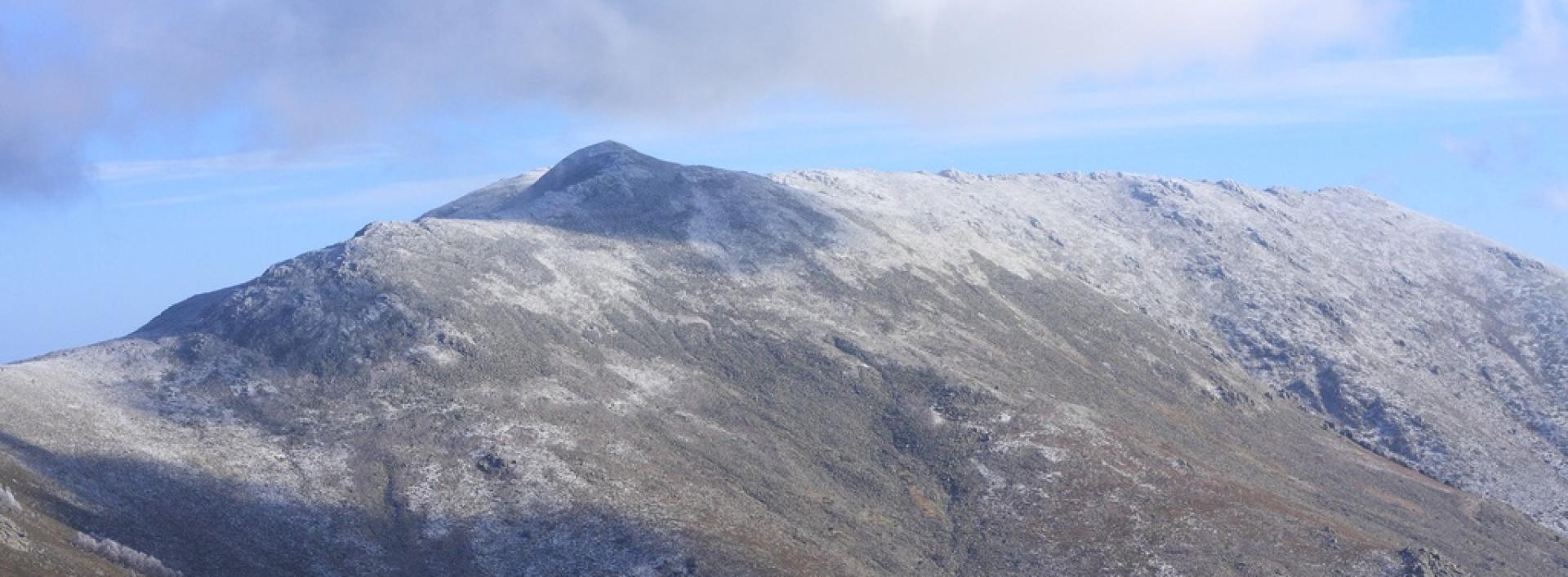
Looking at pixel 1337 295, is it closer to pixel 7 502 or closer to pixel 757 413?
pixel 757 413

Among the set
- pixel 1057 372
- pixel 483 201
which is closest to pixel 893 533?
pixel 1057 372

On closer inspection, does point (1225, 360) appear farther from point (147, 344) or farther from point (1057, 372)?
point (147, 344)

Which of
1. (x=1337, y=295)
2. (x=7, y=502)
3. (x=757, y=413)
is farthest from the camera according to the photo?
(x=1337, y=295)

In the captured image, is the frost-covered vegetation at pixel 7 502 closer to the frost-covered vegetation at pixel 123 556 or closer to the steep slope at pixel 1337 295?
the frost-covered vegetation at pixel 123 556

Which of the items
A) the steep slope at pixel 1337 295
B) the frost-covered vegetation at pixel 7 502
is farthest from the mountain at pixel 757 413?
the frost-covered vegetation at pixel 7 502

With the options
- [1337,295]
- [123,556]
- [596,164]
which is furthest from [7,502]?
[1337,295]

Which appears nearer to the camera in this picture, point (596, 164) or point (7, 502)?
point (7, 502)

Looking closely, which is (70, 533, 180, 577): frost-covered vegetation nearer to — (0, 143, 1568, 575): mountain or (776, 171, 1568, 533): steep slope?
(0, 143, 1568, 575): mountain
